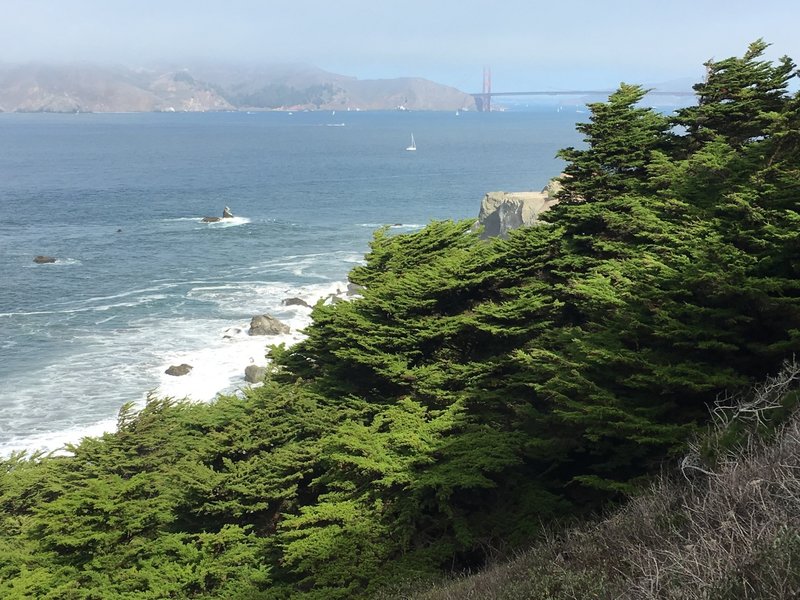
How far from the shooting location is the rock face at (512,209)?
148 feet

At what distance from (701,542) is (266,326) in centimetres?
3323

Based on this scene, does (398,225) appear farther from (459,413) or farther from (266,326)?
(459,413)

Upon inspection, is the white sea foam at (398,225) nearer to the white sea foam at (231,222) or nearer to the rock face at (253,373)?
the white sea foam at (231,222)

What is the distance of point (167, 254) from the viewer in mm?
55719

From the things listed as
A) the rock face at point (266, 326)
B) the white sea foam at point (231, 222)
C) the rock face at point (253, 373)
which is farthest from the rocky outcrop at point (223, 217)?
the rock face at point (253, 373)

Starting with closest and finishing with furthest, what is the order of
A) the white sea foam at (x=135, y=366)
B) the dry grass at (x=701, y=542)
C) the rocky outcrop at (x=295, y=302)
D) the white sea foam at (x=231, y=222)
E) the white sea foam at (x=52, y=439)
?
the dry grass at (x=701, y=542), the white sea foam at (x=52, y=439), the white sea foam at (x=135, y=366), the rocky outcrop at (x=295, y=302), the white sea foam at (x=231, y=222)

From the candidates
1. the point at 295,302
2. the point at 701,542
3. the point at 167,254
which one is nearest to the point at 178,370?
the point at 295,302

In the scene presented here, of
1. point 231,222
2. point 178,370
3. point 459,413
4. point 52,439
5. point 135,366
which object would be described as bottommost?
point 52,439

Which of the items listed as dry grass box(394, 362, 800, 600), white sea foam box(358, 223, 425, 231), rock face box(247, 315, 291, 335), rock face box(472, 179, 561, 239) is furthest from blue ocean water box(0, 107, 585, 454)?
dry grass box(394, 362, 800, 600)

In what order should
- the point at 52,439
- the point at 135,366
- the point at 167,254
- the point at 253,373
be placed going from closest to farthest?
1. the point at 52,439
2. the point at 253,373
3. the point at 135,366
4. the point at 167,254

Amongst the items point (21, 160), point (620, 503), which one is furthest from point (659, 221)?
point (21, 160)

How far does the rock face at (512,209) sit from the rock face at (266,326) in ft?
47.3

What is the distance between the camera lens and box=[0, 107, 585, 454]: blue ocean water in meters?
32.6

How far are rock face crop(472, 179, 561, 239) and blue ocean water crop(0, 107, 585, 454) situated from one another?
10.8 metres
